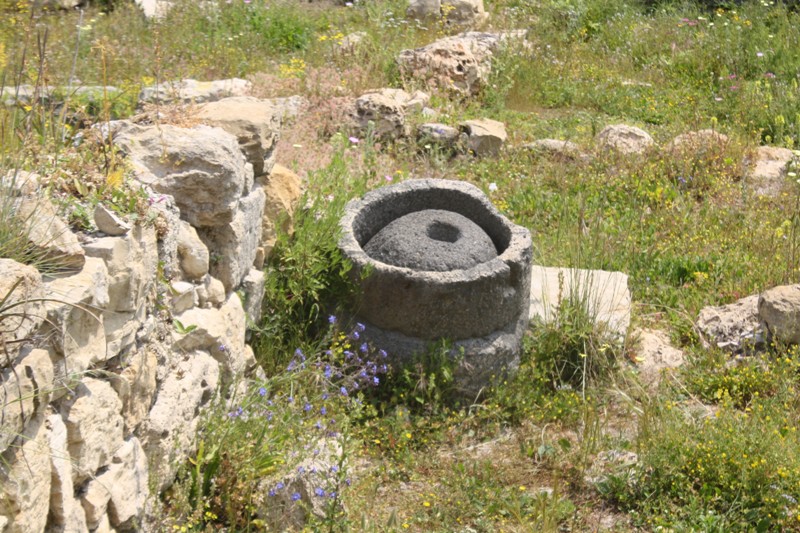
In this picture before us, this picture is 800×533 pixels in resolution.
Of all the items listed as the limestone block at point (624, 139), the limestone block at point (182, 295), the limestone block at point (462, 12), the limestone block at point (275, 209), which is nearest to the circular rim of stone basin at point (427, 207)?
the limestone block at point (275, 209)

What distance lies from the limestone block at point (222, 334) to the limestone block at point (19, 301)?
1196 millimetres

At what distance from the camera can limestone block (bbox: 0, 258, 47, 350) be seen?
2.36 metres

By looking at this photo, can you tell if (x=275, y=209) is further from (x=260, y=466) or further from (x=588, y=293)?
(x=588, y=293)

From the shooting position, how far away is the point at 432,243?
16.2 feet

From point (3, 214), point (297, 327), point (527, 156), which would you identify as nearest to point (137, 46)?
point (527, 156)

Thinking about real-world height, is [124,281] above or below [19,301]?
below

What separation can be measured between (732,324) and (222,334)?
10.8ft

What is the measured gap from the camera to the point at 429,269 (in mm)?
4793

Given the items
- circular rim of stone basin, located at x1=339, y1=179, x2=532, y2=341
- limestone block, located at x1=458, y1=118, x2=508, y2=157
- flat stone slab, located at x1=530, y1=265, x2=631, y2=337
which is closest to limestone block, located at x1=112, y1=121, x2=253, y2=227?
circular rim of stone basin, located at x1=339, y1=179, x2=532, y2=341

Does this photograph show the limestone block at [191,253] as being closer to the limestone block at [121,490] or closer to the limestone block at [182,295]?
the limestone block at [182,295]

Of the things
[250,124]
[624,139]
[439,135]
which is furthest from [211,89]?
[624,139]

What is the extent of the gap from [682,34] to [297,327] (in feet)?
26.4

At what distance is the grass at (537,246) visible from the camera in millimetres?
3859

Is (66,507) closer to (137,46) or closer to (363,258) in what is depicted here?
(363,258)
